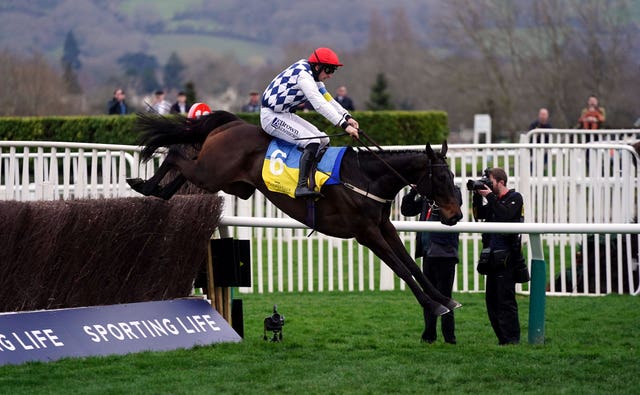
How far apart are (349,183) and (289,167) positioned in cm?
43

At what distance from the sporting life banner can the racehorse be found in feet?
2.82

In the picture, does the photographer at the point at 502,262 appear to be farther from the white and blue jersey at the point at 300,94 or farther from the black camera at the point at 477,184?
the white and blue jersey at the point at 300,94

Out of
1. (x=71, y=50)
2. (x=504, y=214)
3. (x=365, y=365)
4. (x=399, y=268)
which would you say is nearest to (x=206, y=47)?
(x=71, y=50)

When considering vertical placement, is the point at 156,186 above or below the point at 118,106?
below

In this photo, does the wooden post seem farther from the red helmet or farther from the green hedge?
the green hedge

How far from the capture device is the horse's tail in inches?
341

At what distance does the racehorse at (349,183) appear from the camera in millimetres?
7910

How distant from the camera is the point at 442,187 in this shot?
7.88m

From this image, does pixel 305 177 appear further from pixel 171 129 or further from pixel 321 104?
pixel 171 129

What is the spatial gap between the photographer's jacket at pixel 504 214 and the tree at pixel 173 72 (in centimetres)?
8606

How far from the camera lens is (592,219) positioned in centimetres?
1168

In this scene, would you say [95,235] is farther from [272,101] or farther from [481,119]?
[481,119]

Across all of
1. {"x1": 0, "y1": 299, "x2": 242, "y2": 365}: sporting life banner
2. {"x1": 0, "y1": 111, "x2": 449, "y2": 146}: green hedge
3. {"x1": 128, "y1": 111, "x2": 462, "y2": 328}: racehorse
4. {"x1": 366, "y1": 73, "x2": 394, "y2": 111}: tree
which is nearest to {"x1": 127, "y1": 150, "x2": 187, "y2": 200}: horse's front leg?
{"x1": 128, "y1": 111, "x2": 462, "y2": 328}: racehorse

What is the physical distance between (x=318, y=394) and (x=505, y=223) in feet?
7.28
